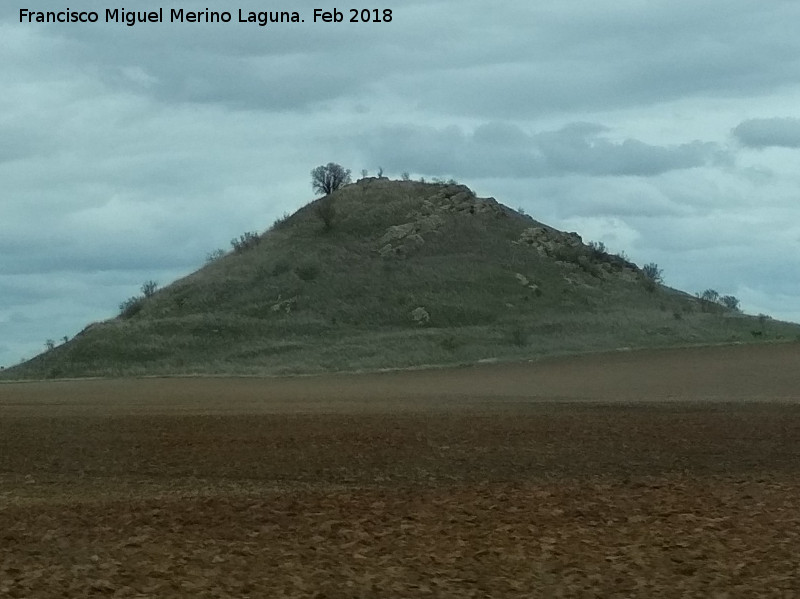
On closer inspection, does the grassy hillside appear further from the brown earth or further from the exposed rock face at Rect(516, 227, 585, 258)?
the brown earth

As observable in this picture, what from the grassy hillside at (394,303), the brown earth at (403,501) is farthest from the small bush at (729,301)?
the brown earth at (403,501)

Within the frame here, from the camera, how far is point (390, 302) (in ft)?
244

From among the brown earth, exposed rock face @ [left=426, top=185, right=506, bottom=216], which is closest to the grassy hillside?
exposed rock face @ [left=426, top=185, right=506, bottom=216]

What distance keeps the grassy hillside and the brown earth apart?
1079 inches

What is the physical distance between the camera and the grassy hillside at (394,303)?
2370 inches

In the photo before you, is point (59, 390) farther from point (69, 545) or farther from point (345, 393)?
point (69, 545)

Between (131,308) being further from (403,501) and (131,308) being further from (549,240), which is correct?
(403,501)

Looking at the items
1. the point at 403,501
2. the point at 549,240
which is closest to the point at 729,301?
the point at 549,240

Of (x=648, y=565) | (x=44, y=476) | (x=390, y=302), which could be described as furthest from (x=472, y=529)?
(x=390, y=302)

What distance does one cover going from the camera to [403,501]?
44.8 feet

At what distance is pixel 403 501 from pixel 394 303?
199 ft

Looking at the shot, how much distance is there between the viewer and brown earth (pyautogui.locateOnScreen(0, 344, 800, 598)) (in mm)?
9828

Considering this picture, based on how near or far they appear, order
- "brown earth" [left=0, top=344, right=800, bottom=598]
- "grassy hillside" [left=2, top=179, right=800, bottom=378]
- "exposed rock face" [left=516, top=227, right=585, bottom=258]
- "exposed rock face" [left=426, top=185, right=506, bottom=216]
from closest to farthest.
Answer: "brown earth" [left=0, top=344, right=800, bottom=598] → "grassy hillside" [left=2, top=179, right=800, bottom=378] → "exposed rock face" [left=516, top=227, right=585, bottom=258] → "exposed rock face" [left=426, top=185, right=506, bottom=216]

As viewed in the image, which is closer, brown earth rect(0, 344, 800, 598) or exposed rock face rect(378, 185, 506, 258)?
brown earth rect(0, 344, 800, 598)
